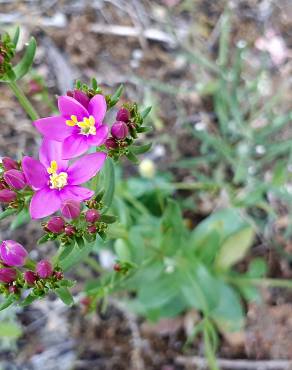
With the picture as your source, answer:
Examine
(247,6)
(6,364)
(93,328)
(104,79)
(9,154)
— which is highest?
(247,6)

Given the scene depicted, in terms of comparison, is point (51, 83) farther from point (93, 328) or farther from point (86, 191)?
point (86, 191)

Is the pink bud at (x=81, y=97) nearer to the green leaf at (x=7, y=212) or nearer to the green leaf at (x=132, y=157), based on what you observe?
the green leaf at (x=132, y=157)

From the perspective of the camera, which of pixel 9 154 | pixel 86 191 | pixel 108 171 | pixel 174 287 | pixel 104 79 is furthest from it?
pixel 104 79

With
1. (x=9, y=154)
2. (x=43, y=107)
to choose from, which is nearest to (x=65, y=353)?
(x=9, y=154)

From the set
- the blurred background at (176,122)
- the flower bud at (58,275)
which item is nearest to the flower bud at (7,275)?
the flower bud at (58,275)

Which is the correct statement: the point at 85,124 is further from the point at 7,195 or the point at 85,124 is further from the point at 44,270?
the point at 44,270

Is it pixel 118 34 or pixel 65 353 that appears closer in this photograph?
pixel 65 353
